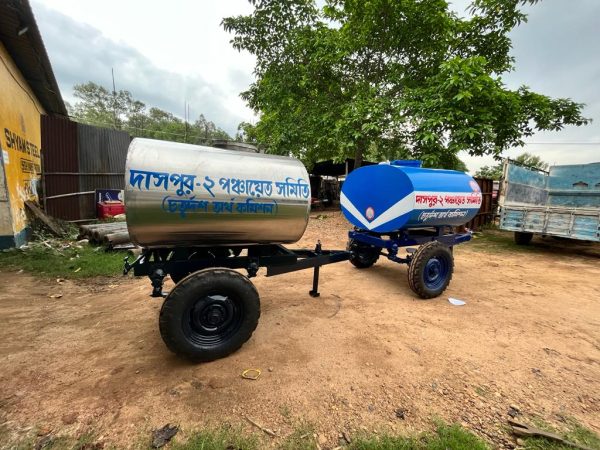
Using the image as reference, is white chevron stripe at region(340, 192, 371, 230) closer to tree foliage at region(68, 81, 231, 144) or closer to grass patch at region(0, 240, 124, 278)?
grass patch at region(0, 240, 124, 278)

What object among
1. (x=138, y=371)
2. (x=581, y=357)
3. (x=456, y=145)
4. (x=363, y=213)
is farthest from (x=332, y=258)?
(x=456, y=145)

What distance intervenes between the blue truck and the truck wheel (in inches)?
208

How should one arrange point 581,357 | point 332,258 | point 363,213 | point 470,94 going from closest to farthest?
1. point 581,357
2. point 332,258
3. point 363,213
4. point 470,94

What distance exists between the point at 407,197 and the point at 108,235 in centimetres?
674

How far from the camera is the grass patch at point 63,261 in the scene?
5.49 meters

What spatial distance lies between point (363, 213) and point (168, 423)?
13.4ft

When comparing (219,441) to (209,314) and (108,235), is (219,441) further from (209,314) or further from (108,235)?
(108,235)

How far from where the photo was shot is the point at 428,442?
1.98 metres

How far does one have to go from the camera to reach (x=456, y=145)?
791 centimetres

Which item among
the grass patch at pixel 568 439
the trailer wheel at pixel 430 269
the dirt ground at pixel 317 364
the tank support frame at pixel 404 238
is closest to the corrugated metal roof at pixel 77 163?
the dirt ground at pixel 317 364

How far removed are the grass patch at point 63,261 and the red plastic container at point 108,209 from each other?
364cm

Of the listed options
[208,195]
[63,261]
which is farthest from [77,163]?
[208,195]

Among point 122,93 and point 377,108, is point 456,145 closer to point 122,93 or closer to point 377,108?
point 377,108

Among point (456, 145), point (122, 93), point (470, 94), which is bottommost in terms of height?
point (456, 145)
